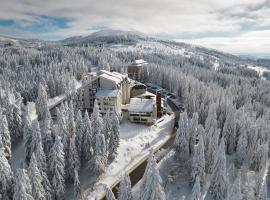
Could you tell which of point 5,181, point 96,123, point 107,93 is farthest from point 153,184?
point 107,93

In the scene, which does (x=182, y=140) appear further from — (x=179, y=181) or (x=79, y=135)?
→ (x=79, y=135)

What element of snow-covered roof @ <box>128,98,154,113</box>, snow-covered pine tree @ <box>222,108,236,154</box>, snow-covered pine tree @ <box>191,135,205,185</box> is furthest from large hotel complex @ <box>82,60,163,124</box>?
snow-covered pine tree @ <box>191,135,205,185</box>

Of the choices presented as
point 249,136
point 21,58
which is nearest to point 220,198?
point 249,136

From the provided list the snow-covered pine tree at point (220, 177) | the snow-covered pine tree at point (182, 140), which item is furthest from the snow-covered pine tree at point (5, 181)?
the snow-covered pine tree at point (220, 177)

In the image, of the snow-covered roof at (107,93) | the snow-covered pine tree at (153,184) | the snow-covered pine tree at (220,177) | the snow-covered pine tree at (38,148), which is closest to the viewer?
the snow-covered pine tree at (153,184)

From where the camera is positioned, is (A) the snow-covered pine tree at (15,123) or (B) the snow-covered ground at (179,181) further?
(A) the snow-covered pine tree at (15,123)

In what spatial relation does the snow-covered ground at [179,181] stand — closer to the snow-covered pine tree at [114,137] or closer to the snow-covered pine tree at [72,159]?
the snow-covered pine tree at [114,137]
